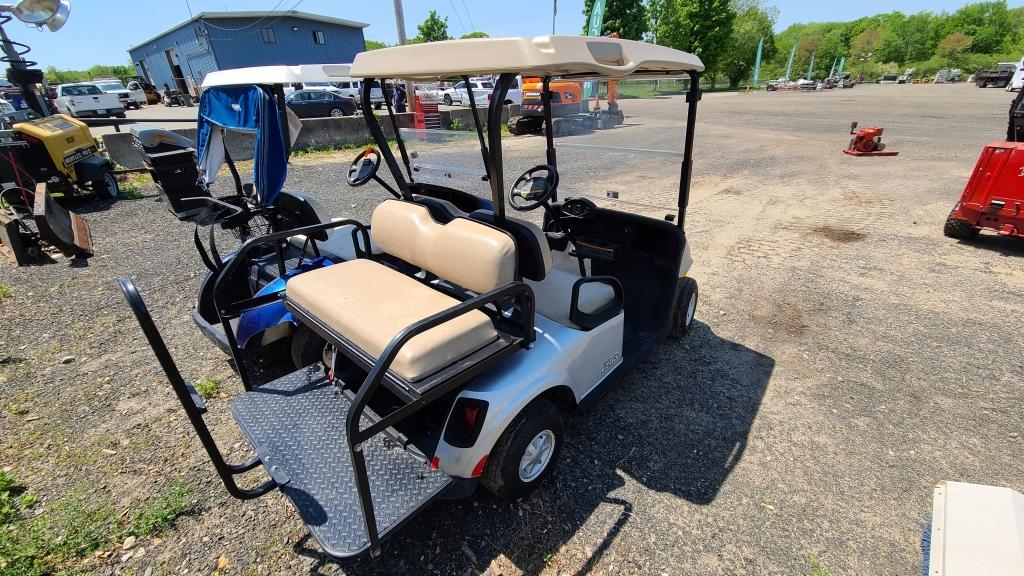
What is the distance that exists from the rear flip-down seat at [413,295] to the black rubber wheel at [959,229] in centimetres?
616

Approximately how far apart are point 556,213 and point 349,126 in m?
10.7

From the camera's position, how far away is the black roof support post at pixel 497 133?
1831 mm

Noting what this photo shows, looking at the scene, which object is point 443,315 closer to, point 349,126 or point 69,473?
point 69,473

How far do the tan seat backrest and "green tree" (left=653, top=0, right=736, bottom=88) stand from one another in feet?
165

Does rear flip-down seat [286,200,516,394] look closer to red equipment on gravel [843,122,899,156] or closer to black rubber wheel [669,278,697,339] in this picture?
black rubber wheel [669,278,697,339]

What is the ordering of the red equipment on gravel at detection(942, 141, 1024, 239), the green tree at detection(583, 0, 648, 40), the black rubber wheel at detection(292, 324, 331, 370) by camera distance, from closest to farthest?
1. the black rubber wheel at detection(292, 324, 331, 370)
2. the red equipment on gravel at detection(942, 141, 1024, 239)
3. the green tree at detection(583, 0, 648, 40)

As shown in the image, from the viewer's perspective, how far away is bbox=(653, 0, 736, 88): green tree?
44.7 metres

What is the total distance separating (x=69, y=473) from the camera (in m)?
2.44

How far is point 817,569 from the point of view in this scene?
1959mm

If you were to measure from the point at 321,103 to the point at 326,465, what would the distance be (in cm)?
1989

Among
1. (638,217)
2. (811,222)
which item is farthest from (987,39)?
(638,217)

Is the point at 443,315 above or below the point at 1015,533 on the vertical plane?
above

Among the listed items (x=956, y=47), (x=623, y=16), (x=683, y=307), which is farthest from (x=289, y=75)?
(x=956, y=47)

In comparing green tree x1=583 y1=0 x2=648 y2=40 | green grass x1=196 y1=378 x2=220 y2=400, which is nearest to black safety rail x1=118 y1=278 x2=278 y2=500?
green grass x1=196 y1=378 x2=220 y2=400
